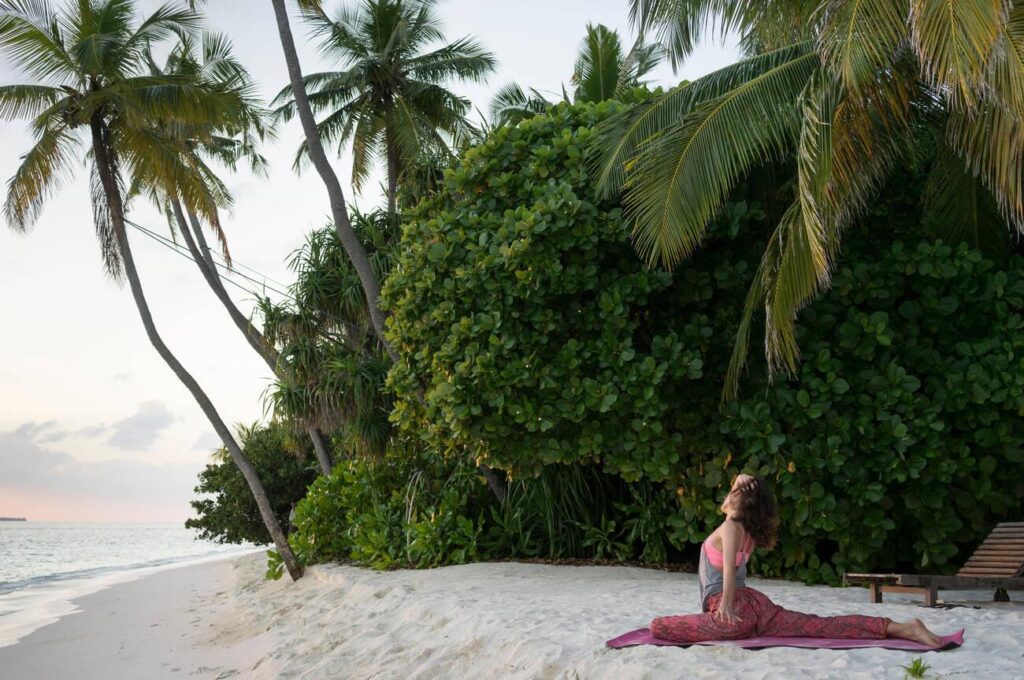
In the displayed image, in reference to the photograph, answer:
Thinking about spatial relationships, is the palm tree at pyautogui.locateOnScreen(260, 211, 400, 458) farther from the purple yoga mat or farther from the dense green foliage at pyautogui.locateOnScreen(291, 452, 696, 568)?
the purple yoga mat

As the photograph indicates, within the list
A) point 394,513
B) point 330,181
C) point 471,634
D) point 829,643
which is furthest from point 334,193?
point 829,643

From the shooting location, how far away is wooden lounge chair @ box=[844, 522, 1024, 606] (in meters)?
6.27

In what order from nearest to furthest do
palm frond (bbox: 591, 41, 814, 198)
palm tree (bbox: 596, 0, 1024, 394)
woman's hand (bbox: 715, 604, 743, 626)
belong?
woman's hand (bbox: 715, 604, 743, 626) → palm tree (bbox: 596, 0, 1024, 394) → palm frond (bbox: 591, 41, 814, 198)

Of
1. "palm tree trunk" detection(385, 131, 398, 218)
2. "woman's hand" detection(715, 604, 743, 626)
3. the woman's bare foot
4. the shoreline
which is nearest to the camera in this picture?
the woman's bare foot

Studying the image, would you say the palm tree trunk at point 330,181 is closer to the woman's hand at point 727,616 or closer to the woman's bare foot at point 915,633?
the woman's hand at point 727,616

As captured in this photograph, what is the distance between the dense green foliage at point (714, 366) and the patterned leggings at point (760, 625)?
353 cm

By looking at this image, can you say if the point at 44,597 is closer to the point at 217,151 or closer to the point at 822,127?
the point at 217,151

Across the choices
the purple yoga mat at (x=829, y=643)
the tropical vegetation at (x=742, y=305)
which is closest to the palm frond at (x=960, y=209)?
the tropical vegetation at (x=742, y=305)

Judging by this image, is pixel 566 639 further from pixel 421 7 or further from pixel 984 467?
pixel 421 7

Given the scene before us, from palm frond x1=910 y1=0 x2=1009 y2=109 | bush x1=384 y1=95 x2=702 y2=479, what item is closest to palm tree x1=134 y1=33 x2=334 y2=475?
bush x1=384 y1=95 x2=702 y2=479

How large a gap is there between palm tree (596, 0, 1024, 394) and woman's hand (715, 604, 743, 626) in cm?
284

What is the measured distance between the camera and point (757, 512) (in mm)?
4867

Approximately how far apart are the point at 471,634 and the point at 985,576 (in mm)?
3640

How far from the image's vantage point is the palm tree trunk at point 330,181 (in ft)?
39.2
